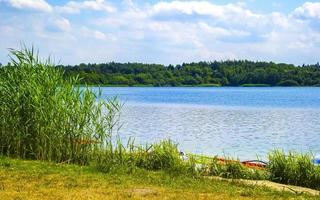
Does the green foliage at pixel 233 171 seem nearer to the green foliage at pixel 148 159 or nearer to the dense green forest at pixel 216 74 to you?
the green foliage at pixel 148 159

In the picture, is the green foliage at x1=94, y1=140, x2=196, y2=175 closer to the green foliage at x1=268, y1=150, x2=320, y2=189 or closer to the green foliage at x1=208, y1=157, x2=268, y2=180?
the green foliage at x1=208, y1=157, x2=268, y2=180

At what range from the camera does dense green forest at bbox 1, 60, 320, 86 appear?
13350 centimetres

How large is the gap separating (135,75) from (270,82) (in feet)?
116

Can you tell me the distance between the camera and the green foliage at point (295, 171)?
38.2 ft

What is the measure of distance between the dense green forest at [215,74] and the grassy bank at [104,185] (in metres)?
116

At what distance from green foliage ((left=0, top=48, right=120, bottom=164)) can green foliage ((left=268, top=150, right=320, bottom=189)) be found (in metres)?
3.96

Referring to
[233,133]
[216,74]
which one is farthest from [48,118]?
[216,74]

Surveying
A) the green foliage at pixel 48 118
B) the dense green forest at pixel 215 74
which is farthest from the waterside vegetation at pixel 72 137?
the dense green forest at pixel 215 74

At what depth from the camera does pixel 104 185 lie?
9672 mm

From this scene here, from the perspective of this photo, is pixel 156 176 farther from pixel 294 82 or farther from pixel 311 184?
pixel 294 82

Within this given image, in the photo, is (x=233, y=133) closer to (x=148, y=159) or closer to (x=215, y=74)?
(x=148, y=159)

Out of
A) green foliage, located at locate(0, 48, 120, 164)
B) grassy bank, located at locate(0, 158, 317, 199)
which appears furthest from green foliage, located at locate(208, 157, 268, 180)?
green foliage, located at locate(0, 48, 120, 164)

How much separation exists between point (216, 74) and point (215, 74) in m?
0.35

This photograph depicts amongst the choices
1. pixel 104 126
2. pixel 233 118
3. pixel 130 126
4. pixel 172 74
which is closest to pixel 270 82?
pixel 172 74
